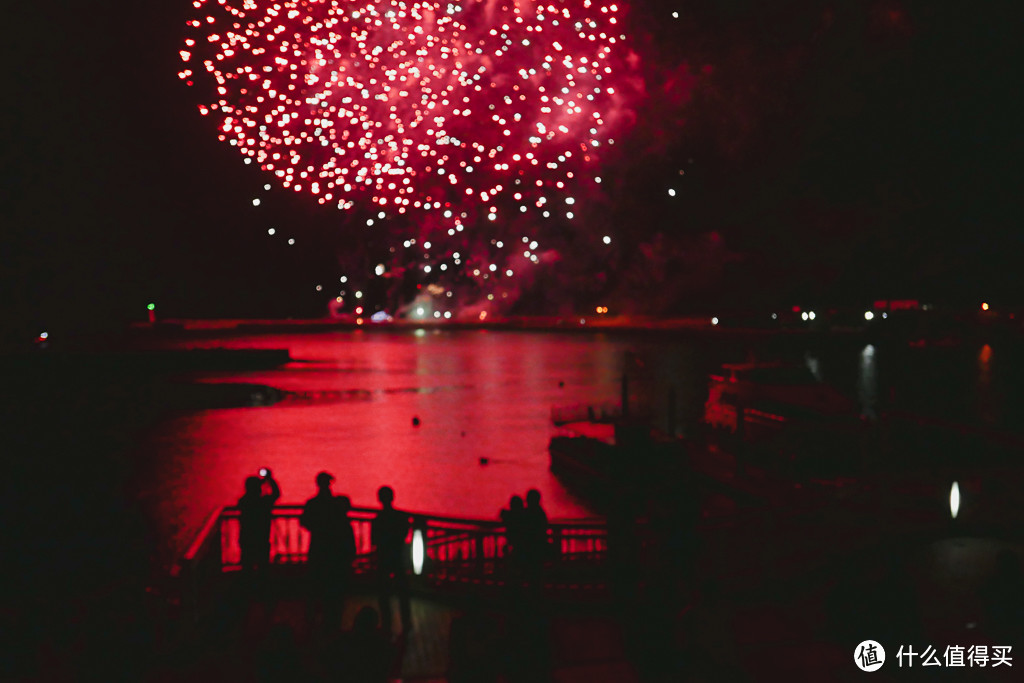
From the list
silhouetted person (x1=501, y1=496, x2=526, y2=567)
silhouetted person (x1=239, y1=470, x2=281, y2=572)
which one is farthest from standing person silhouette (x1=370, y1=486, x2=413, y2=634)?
silhouetted person (x1=239, y1=470, x2=281, y2=572)

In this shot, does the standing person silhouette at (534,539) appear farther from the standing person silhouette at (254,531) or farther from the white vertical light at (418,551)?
the standing person silhouette at (254,531)

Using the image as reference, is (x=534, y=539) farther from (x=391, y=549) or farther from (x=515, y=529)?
(x=391, y=549)

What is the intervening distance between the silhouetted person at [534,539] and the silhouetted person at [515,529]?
0.07 feet

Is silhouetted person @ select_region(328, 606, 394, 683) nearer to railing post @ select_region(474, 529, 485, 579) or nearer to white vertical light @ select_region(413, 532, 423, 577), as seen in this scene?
white vertical light @ select_region(413, 532, 423, 577)

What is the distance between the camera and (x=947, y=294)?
10194 centimetres

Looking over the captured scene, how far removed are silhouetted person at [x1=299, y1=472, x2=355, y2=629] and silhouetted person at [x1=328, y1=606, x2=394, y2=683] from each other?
2.10 m

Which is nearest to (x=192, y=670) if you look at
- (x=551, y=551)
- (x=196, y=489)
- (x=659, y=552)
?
(x=551, y=551)

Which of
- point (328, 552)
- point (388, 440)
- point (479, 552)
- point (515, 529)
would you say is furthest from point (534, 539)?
point (388, 440)

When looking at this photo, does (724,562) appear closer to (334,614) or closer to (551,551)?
(551,551)

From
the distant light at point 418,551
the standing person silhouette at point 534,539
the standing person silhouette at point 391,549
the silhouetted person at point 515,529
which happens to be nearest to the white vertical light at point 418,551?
the distant light at point 418,551

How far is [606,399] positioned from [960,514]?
27.5 meters

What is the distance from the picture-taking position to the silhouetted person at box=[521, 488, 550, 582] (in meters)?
7.70

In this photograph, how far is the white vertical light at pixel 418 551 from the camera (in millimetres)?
8492

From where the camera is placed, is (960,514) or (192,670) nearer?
(192,670)
